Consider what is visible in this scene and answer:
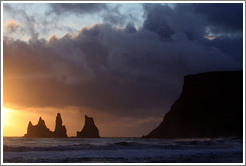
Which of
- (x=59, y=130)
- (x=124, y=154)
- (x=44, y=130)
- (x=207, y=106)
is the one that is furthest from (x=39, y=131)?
(x=124, y=154)

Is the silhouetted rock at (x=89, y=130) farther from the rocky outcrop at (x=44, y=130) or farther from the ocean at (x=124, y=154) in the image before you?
the ocean at (x=124, y=154)

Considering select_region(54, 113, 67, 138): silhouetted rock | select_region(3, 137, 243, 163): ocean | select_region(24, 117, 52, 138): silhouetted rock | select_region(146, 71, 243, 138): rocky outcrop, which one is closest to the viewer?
select_region(3, 137, 243, 163): ocean

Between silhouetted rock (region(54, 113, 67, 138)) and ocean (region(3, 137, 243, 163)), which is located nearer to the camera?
ocean (region(3, 137, 243, 163))

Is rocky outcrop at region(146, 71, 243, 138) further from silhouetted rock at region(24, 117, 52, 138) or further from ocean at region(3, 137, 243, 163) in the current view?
silhouetted rock at region(24, 117, 52, 138)

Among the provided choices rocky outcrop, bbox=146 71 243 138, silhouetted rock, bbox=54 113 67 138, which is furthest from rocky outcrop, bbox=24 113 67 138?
rocky outcrop, bbox=146 71 243 138

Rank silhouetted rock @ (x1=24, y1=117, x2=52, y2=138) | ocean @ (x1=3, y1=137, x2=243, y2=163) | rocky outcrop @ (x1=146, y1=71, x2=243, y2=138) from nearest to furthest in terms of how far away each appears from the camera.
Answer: ocean @ (x1=3, y1=137, x2=243, y2=163)
rocky outcrop @ (x1=146, y1=71, x2=243, y2=138)
silhouetted rock @ (x1=24, y1=117, x2=52, y2=138)

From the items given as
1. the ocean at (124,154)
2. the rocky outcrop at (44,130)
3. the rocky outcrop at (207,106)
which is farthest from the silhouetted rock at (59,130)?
the ocean at (124,154)

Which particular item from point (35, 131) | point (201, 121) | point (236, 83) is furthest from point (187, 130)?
point (35, 131)
